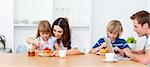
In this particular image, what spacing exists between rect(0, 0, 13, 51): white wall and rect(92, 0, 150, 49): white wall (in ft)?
4.10

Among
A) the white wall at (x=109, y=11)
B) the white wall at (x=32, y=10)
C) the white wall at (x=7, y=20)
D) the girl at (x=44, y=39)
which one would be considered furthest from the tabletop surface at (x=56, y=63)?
the white wall at (x=109, y=11)

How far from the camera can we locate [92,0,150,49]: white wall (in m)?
4.73

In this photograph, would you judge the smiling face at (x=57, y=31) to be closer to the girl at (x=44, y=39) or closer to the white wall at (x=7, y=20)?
the girl at (x=44, y=39)

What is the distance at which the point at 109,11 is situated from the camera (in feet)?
15.6

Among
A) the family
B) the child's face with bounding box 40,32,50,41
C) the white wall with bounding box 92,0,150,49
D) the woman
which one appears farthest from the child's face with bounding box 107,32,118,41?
the white wall with bounding box 92,0,150,49

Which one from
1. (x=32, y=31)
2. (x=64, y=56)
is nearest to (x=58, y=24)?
(x=64, y=56)

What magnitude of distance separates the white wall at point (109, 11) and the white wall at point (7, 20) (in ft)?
4.10

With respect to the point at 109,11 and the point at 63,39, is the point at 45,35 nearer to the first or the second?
the point at 63,39

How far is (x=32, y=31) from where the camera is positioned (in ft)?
15.4

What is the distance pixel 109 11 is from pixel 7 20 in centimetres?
156

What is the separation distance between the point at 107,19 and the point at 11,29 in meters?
1.48

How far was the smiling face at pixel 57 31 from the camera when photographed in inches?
133

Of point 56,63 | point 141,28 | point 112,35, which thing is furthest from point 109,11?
point 56,63

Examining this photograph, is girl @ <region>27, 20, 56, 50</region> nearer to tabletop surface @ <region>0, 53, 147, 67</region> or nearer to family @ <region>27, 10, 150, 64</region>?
family @ <region>27, 10, 150, 64</region>
